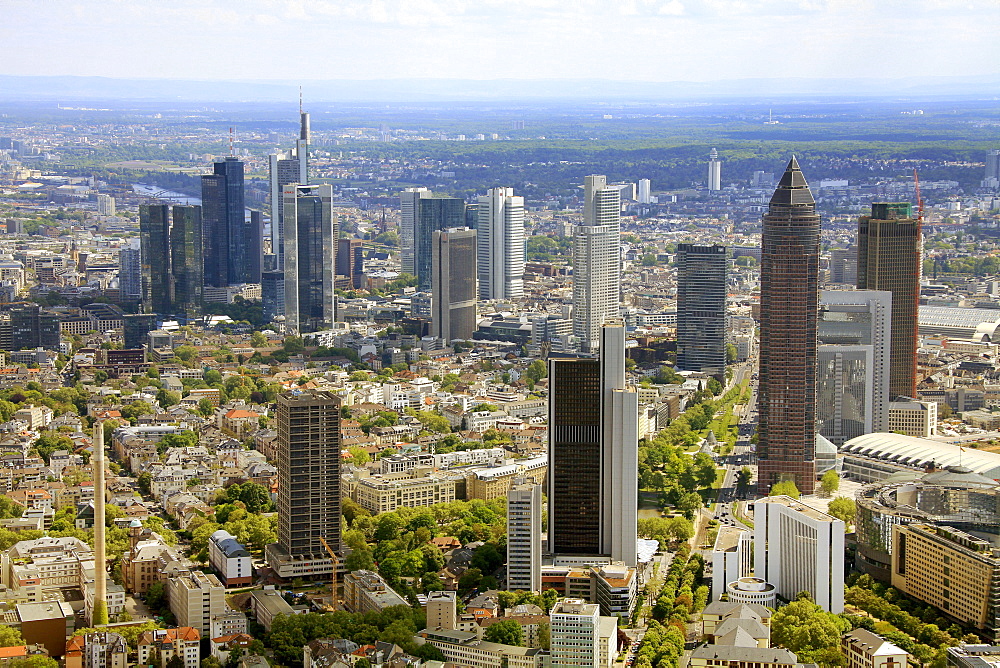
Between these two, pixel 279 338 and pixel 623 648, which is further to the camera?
pixel 279 338

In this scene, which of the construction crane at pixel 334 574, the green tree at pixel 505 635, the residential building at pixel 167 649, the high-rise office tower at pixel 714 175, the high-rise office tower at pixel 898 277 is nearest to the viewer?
the residential building at pixel 167 649

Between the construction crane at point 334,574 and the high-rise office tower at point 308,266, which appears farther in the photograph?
the high-rise office tower at point 308,266

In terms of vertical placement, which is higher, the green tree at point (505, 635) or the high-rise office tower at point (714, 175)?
the high-rise office tower at point (714, 175)

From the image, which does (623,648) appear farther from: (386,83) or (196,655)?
(386,83)

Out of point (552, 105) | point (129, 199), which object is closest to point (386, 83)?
point (552, 105)

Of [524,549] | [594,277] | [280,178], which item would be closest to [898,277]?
[594,277]

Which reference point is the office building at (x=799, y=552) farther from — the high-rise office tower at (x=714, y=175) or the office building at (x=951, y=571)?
the high-rise office tower at (x=714, y=175)

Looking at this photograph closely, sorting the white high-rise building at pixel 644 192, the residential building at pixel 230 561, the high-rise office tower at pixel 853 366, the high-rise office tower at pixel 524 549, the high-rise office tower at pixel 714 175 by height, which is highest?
the high-rise office tower at pixel 714 175

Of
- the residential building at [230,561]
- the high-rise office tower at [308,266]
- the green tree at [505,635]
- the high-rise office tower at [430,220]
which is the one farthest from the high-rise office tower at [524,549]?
the high-rise office tower at [430,220]
